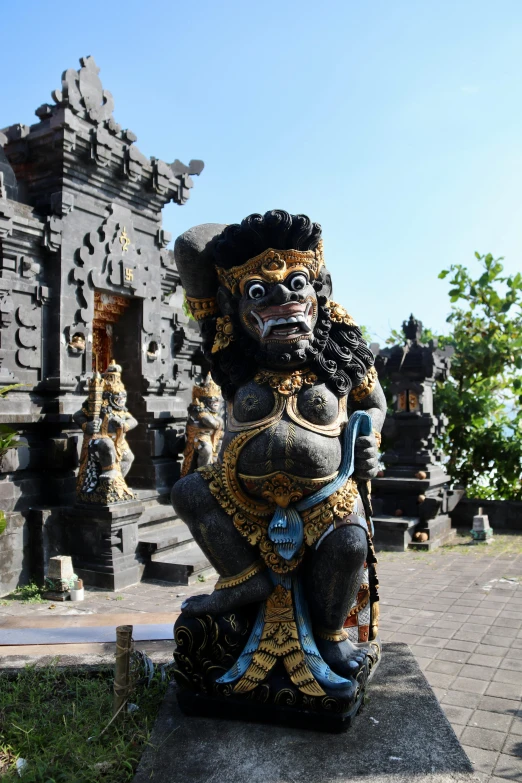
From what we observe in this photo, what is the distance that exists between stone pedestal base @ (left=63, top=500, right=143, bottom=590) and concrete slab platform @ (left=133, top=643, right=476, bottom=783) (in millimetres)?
5280

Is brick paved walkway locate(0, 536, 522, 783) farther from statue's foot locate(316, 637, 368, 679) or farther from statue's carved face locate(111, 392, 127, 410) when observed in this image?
statue's carved face locate(111, 392, 127, 410)

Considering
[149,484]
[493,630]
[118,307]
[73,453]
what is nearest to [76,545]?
[73,453]

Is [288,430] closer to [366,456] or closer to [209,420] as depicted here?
[366,456]

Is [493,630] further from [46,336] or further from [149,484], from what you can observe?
[46,336]

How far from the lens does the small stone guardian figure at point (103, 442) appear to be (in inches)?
341

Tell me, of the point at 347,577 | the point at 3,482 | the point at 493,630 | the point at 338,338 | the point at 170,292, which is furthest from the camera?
the point at 170,292

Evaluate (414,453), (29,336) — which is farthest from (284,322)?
(414,453)

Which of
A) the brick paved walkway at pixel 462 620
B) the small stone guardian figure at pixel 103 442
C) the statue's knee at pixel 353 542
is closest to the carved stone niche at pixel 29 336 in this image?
the small stone guardian figure at pixel 103 442

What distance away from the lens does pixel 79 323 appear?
9.79 m

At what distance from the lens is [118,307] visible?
1126 cm

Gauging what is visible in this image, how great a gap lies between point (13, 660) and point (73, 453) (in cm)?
499

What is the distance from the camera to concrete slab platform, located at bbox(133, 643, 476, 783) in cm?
271

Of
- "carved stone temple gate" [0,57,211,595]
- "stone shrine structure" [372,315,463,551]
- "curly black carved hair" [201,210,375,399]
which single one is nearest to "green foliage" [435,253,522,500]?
"stone shrine structure" [372,315,463,551]

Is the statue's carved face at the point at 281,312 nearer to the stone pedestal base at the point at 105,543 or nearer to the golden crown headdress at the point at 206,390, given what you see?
the stone pedestal base at the point at 105,543
